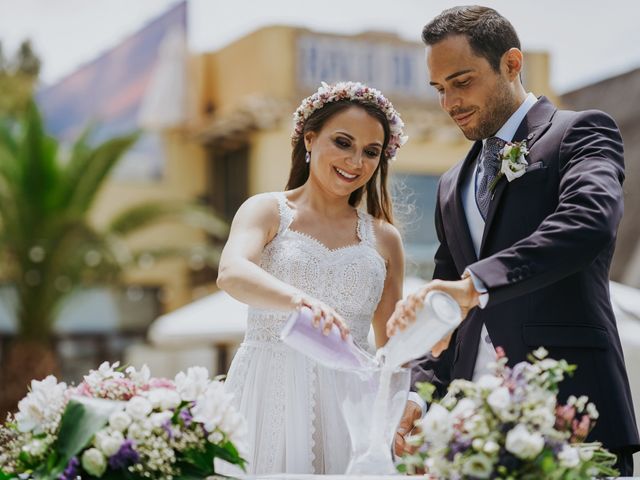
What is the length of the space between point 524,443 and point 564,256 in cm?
66

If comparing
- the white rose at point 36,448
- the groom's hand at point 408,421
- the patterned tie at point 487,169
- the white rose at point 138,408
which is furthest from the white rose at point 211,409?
the patterned tie at point 487,169

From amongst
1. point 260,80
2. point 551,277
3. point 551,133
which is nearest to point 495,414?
point 551,277

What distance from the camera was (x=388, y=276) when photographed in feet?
12.4

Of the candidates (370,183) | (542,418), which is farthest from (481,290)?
(370,183)

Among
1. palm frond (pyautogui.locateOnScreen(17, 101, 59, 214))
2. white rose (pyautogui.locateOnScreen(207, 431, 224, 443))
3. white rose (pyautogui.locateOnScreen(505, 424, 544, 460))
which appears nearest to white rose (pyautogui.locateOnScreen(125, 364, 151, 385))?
white rose (pyautogui.locateOnScreen(207, 431, 224, 443))

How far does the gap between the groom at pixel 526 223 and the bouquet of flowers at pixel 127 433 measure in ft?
2.09

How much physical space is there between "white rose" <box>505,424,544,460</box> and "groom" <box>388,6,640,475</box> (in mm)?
501

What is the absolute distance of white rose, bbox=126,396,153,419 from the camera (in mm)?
2459

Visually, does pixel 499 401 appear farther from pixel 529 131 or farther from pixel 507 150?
pixel 529 131

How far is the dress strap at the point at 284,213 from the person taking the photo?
12.0ft

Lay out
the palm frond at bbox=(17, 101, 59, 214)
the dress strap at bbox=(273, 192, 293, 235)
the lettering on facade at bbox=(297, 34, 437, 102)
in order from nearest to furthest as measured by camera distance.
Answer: the dress strap at bbox=(273, 192, 293, 235), the palm frond at bbox=(17, 101, 59, 214), the lettering on facade at bbox=(297, 34, 437, 102)

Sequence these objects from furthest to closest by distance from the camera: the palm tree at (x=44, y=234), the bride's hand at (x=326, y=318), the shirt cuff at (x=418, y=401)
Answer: the palm tree at (x=44, y=234)
the shirt cuff at (x=418, y=401)
the bride's hand at (x=326, y=318)

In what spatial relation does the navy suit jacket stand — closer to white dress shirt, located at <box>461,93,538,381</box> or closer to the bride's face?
white dress shirt, located at <box>461,93,538,381</box>

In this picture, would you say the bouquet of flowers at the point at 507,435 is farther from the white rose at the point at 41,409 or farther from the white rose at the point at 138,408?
the white rose at the point at 41,409
